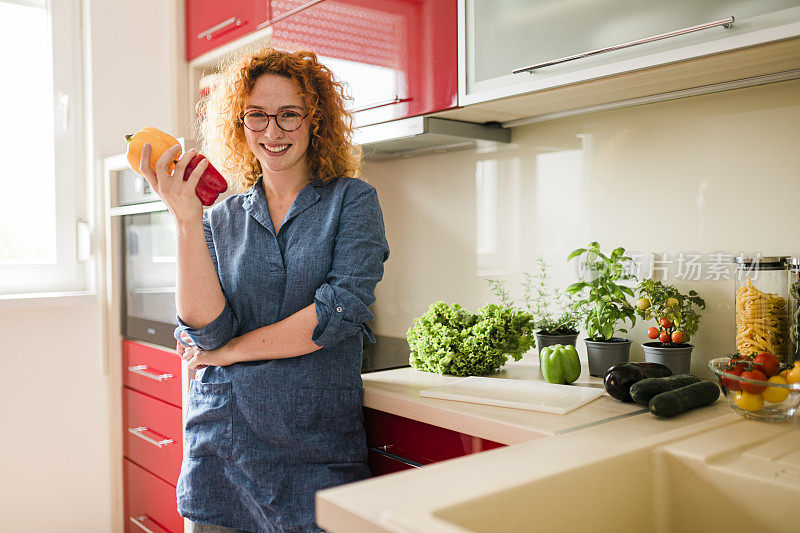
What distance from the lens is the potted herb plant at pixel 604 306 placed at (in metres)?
1.63

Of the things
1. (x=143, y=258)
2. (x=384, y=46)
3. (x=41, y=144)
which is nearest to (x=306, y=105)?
(x=384, y=46)

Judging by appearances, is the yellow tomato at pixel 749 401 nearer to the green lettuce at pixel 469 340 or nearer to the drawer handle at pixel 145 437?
the green lettuce at pixel 469 340

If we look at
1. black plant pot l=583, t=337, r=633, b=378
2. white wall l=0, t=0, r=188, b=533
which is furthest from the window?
black plant pot l=583, t=337, r=633, b=378

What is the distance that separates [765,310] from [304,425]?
0.92 metres

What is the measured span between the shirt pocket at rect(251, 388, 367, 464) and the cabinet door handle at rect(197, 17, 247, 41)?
4.79 feet

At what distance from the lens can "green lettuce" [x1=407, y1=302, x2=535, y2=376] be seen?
162 cm

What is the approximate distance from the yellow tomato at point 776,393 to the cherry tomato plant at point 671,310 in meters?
0.42

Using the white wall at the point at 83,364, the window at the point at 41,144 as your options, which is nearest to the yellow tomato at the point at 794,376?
the white wall at the point at 83,364

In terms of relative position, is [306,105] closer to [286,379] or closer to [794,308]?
[286,379]

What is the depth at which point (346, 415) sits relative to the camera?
1423 mm

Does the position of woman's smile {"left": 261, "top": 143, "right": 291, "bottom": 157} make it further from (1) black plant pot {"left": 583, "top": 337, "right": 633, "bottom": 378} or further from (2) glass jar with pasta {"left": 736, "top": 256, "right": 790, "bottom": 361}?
(2) glass jar with pasta {"left": 736, "top": 256, "right": 790, "bottom": 361}

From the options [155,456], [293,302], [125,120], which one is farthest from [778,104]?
[125,120]

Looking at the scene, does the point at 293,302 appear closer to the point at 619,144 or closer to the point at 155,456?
the point at 619,144

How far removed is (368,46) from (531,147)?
1.70ft
